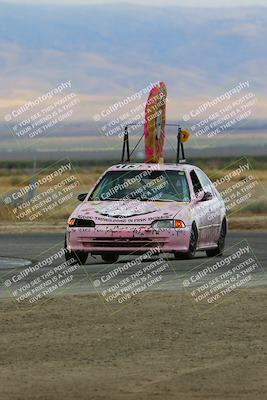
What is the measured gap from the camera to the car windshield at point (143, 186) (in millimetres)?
22469

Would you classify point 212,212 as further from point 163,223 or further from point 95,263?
point 95,263

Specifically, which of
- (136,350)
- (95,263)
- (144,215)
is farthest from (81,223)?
(136,350)

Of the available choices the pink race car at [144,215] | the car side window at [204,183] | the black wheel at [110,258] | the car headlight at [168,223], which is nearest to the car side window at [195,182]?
the pink race car at [144,215]

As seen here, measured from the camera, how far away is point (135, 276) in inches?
771

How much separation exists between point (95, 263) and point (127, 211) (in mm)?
1523

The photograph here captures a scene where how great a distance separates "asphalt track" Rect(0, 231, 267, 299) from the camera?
1883cm

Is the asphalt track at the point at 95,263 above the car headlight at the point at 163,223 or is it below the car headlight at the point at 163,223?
below

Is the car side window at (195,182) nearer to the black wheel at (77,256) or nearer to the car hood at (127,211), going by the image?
the car hood at (127,211)

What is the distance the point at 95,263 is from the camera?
2286cm

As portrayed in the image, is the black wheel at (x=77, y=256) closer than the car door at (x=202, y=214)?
Yes

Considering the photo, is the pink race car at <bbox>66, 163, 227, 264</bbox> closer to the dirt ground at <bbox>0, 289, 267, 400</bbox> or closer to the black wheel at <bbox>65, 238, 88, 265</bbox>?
the black wheel at <bbox>65, 238, 88, 265</bbox>

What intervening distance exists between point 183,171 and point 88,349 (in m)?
10.2

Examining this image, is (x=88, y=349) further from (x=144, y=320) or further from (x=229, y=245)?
(x=229, y=245)

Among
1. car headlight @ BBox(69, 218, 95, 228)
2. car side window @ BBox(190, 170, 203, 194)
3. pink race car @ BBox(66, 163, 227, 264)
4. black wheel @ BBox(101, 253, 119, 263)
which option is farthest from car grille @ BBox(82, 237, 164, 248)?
car side window @ BBox(190, 170, 203, 194)
